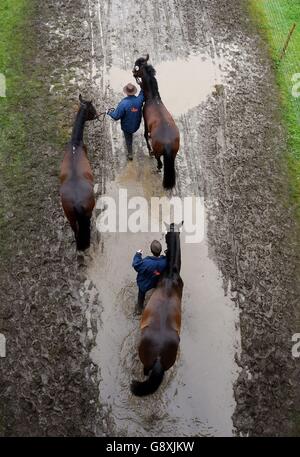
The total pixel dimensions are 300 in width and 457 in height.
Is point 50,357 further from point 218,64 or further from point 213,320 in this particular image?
point 218,64

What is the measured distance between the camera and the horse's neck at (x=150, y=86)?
733cm

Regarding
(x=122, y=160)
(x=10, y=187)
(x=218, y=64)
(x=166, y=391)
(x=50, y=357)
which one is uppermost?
(x=218, y=64)

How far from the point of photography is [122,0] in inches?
405

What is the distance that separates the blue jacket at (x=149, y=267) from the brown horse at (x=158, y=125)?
190cm

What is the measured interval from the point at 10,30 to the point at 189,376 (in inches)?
293

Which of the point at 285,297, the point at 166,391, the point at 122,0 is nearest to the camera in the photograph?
the point at 166,391

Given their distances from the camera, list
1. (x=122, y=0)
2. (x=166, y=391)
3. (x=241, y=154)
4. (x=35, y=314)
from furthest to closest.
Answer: (x=122, y=0)
(x=241, y=154)
(x=35, y=314)
(x=166, y=391)

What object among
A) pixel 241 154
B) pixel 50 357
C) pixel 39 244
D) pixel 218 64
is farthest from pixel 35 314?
pixel 218 64

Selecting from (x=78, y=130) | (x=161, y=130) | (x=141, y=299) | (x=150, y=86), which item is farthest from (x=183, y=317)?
(x=150, y=86)

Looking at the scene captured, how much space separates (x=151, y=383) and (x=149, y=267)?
1318 mm

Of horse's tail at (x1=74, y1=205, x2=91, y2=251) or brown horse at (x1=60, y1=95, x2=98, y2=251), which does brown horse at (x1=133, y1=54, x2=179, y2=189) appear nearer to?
brown horse at (x1=60, y1=95, x2=98, y2=251)

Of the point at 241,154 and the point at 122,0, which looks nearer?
the point at 241,154

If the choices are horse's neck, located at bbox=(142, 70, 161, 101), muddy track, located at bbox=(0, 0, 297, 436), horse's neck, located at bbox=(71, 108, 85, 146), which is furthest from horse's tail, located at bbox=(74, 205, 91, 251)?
horse's neck, located at bbox=(142, 70, 161, 101)

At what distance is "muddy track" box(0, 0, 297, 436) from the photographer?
584cm
